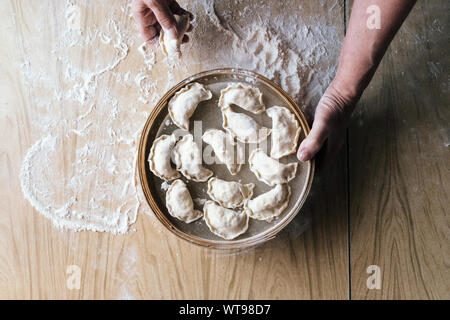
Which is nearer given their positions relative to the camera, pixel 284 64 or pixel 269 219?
pixel 269 219

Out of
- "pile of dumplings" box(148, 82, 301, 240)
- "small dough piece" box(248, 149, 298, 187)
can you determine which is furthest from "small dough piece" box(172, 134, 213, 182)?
"small dough piece" box(248, 149, 298, 187)

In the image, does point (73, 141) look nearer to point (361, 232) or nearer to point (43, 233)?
point (43, 233)

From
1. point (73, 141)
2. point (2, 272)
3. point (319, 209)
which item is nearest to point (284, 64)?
point (319, 209)

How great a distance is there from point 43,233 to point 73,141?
288 mm

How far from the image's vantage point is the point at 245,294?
1029 millimetres

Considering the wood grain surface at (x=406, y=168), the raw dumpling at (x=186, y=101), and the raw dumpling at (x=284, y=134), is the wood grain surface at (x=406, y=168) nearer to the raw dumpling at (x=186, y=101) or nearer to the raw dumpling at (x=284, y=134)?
the raw dumpling at (x=284, y=134)

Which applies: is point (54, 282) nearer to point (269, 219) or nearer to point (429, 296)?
point (269, 219)

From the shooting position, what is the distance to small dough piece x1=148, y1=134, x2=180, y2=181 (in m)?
0.92

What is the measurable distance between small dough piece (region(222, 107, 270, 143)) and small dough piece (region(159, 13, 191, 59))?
23cm

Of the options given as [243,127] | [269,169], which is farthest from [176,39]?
[269,169]

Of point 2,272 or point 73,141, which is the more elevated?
point 73,141

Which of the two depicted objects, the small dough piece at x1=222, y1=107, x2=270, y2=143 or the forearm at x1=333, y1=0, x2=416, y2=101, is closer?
the forearm at x1=333, y1=0, x2=416, y2=101

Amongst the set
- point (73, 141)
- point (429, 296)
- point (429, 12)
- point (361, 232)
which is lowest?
point (429, 296)

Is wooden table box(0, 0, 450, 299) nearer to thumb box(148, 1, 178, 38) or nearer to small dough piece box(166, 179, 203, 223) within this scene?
small dough piece box(166, 179, 203, 223)
